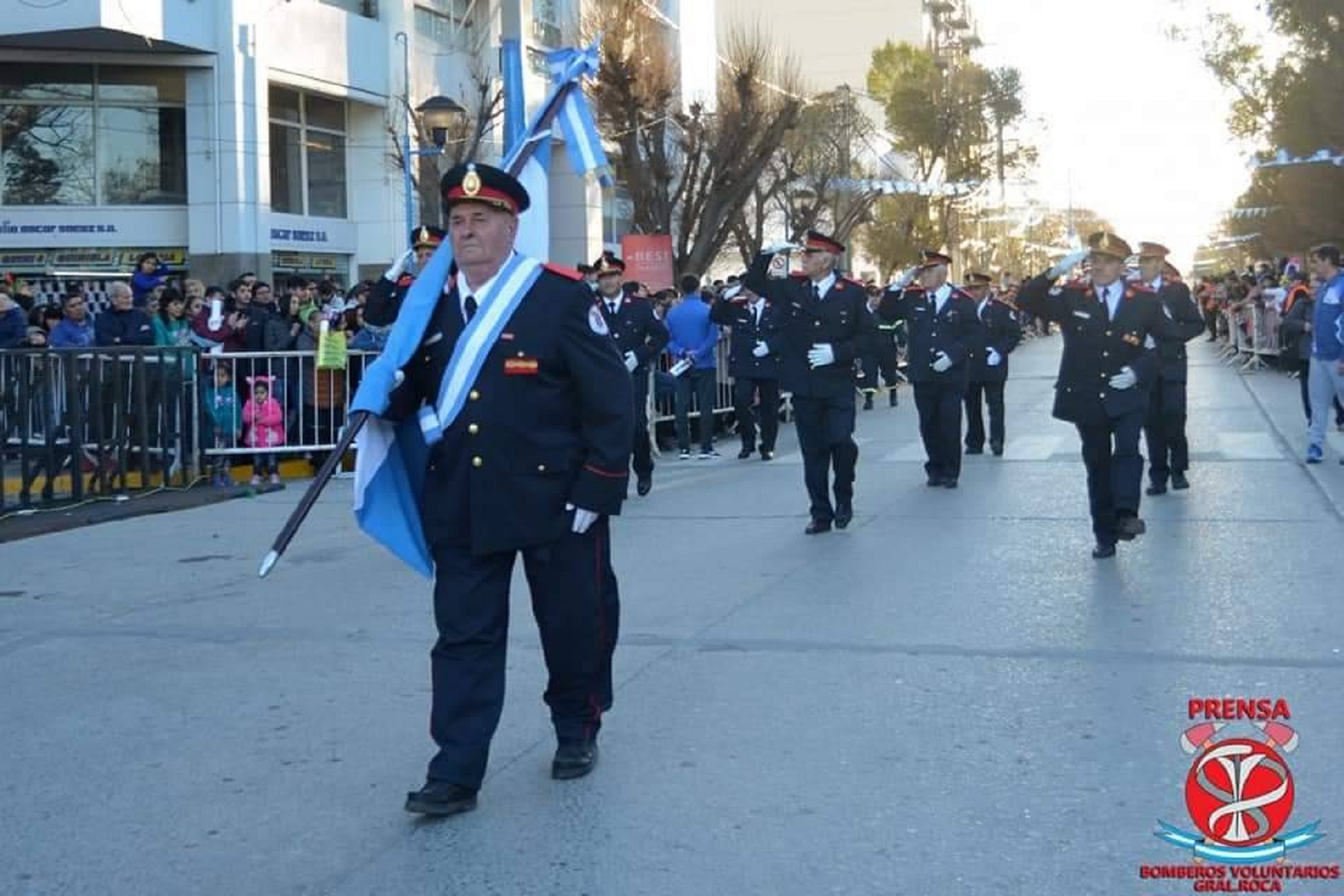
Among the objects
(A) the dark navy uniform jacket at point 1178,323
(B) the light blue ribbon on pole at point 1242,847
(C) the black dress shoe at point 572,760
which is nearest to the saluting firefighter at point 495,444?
(C) the black dress shoe at point 572,760

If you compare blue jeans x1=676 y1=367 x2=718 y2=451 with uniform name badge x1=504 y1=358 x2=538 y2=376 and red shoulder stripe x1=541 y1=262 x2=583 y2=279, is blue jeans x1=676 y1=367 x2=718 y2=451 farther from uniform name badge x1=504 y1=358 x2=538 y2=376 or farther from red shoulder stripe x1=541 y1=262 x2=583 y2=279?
uniform name badge x1=504 y1=358 x2=538 y2=376

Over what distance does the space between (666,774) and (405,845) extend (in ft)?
3.25

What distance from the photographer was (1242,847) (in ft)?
15.7

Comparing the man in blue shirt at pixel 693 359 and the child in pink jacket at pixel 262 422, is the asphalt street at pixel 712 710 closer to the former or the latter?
the child in pink jacket at pixel 262 422

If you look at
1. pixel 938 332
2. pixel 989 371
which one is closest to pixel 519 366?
pixel 938 332

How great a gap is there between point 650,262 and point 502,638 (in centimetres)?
2145

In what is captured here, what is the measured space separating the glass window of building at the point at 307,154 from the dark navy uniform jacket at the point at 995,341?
16.2m

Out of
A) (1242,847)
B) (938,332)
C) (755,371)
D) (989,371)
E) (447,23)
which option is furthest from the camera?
(447,23)

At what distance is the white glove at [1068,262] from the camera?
9445 mm

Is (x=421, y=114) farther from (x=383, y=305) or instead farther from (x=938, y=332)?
(x=383, y=305)

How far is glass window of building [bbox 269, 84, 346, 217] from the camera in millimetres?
30219

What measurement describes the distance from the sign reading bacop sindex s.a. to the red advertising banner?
20.8 m

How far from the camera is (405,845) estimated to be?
497 cm

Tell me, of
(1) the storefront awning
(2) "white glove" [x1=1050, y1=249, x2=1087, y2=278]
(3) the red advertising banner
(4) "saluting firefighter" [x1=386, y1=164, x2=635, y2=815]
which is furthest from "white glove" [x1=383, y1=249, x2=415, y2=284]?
(1) the storefront awning
